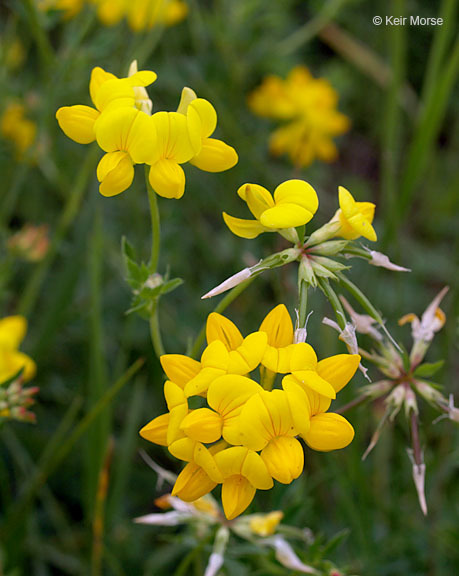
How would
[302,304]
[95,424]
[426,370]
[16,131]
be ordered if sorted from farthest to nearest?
[16,131] → [95,424] → [426,370] → [302,304]

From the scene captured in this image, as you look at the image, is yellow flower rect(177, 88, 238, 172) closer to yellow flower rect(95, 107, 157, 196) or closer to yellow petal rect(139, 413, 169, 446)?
yellow flower rect(95, 107, 157, 196)

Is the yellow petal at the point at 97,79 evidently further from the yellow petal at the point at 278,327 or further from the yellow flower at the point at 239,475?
the yellow flower at the point at 239,475

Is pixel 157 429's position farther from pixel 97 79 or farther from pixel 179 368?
pixel 97 79

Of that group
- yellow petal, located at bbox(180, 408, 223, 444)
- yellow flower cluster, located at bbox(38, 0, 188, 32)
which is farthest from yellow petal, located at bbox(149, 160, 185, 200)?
yellow flower cluster, located at bbox(38, 0, 188, 32)

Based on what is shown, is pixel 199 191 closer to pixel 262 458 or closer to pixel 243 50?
pixel 243 50

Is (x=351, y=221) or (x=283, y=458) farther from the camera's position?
(x=351, y=221)

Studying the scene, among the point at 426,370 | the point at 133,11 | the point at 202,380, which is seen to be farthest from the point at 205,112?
the point at 133,11
